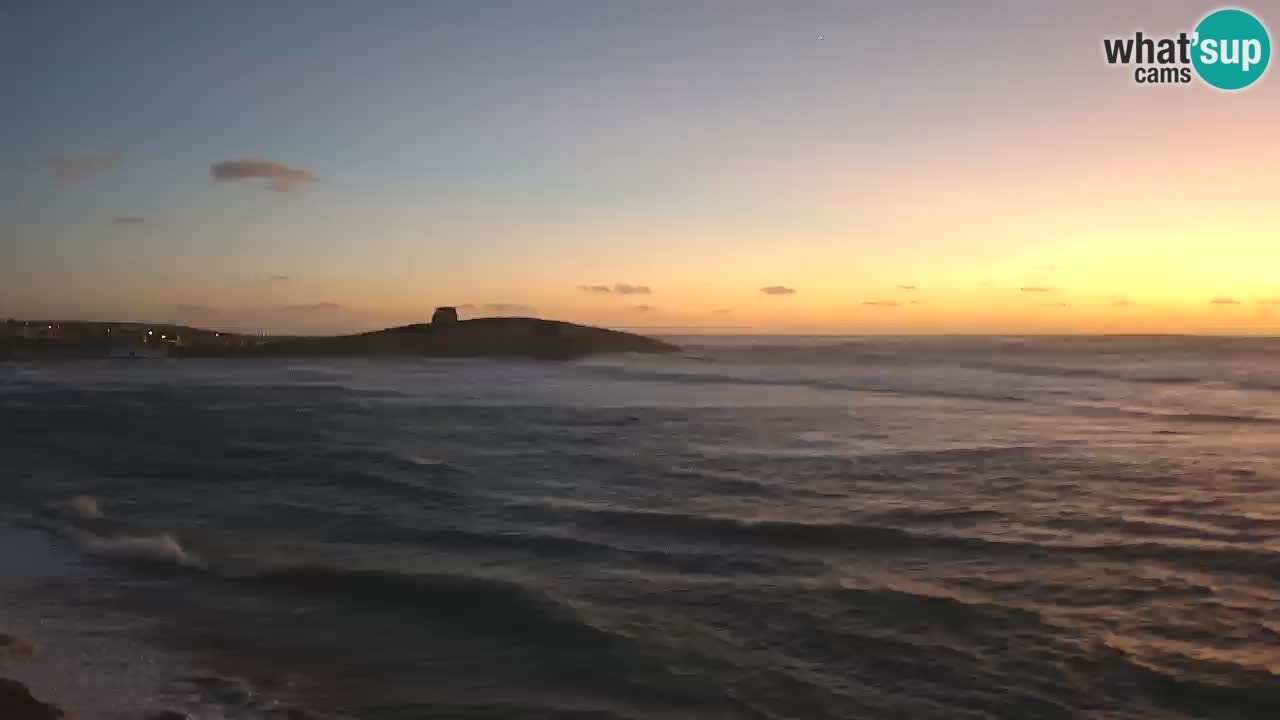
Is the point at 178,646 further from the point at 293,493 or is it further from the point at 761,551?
the point at 293,493

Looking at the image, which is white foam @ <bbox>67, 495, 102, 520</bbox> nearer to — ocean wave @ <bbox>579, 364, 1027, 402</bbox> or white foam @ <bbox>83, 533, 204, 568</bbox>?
white foam @ <bbox>83, 533, 204, 568</bbox>

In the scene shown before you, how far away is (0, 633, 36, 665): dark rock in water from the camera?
906 centimetres

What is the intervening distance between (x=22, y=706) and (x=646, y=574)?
806 centimetres

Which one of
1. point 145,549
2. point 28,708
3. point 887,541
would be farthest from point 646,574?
point 145,549

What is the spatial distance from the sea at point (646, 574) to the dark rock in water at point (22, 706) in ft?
1.15

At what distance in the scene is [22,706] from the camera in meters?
7.43

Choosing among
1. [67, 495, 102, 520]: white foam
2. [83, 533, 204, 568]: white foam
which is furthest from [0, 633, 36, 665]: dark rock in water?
[67, 495, 102, 520]: white foam

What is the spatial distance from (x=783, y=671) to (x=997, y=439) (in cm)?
2246

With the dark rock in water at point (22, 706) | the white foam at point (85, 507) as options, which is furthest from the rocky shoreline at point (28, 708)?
the white foam at point (85, 507)

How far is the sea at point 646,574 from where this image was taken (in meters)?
8.94

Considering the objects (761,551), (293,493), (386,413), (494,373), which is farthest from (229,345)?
(761,551)

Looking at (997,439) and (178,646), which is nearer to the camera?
(178,646)

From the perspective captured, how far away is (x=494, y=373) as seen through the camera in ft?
255

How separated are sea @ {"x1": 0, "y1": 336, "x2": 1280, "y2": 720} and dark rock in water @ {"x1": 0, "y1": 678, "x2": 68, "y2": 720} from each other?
35 cm
